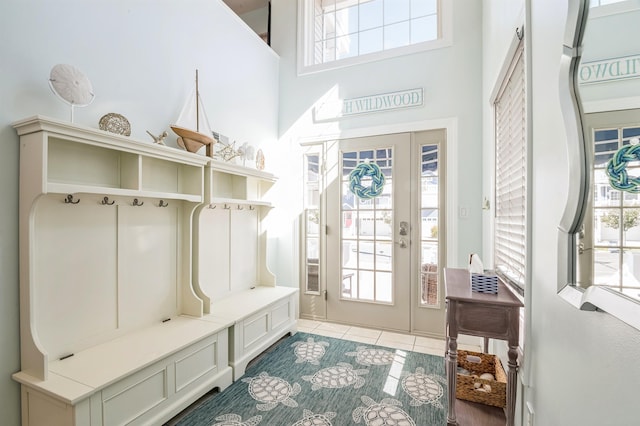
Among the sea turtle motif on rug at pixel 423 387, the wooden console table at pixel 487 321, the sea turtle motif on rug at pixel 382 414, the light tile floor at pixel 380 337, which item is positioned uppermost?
the wooden console table at pixel 487 321

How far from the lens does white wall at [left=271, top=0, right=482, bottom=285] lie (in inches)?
119

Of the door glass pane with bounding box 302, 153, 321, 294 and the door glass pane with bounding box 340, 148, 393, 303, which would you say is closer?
the door glass pane with bounding box 340, 148, 393, 303

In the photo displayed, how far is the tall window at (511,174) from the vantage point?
1697mm

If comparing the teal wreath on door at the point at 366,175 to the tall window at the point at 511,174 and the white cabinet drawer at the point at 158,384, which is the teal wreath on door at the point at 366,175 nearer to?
the tall window at the point at 511,174

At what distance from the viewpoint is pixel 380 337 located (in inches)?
126

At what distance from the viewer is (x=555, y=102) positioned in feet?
3.64

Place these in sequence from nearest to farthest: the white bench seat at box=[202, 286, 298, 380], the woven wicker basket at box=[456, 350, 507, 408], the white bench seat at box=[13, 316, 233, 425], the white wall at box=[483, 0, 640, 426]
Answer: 1. the white wall at box=[483, 0, 640, 426]
2. the white bench seat at box=[13, 316, 233, 425]
3. the woven wicker basket at box=[456, 350, 507, 408]
4. the white bench seat at box=[202, 286, 298, 380]

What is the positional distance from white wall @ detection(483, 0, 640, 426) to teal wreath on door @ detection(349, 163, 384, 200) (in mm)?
2057

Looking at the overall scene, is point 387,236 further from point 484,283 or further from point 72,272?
point 72,272

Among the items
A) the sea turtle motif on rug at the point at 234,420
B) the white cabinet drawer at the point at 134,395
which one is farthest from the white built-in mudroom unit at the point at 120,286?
the sea turtle motif on rug at the point at 234,420

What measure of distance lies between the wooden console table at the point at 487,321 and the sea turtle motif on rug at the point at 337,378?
31.6 inches

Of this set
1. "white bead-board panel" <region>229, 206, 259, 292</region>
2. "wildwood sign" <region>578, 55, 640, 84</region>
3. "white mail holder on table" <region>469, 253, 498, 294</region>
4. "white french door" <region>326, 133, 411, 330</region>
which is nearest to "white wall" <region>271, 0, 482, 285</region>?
"white french door" <region>326, 133, 411, 330</region>

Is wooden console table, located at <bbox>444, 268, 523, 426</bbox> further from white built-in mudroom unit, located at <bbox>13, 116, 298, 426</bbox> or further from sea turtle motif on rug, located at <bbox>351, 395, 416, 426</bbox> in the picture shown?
white built-in mudroom unit, located at <bbox>13, 116, 298, 426</bbox>

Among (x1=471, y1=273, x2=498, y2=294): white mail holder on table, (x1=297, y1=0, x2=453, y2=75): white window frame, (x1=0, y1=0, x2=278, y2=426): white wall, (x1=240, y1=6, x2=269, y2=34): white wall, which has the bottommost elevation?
(x1=471, y1=273, x2=498, y2=294): white mail holder on table
